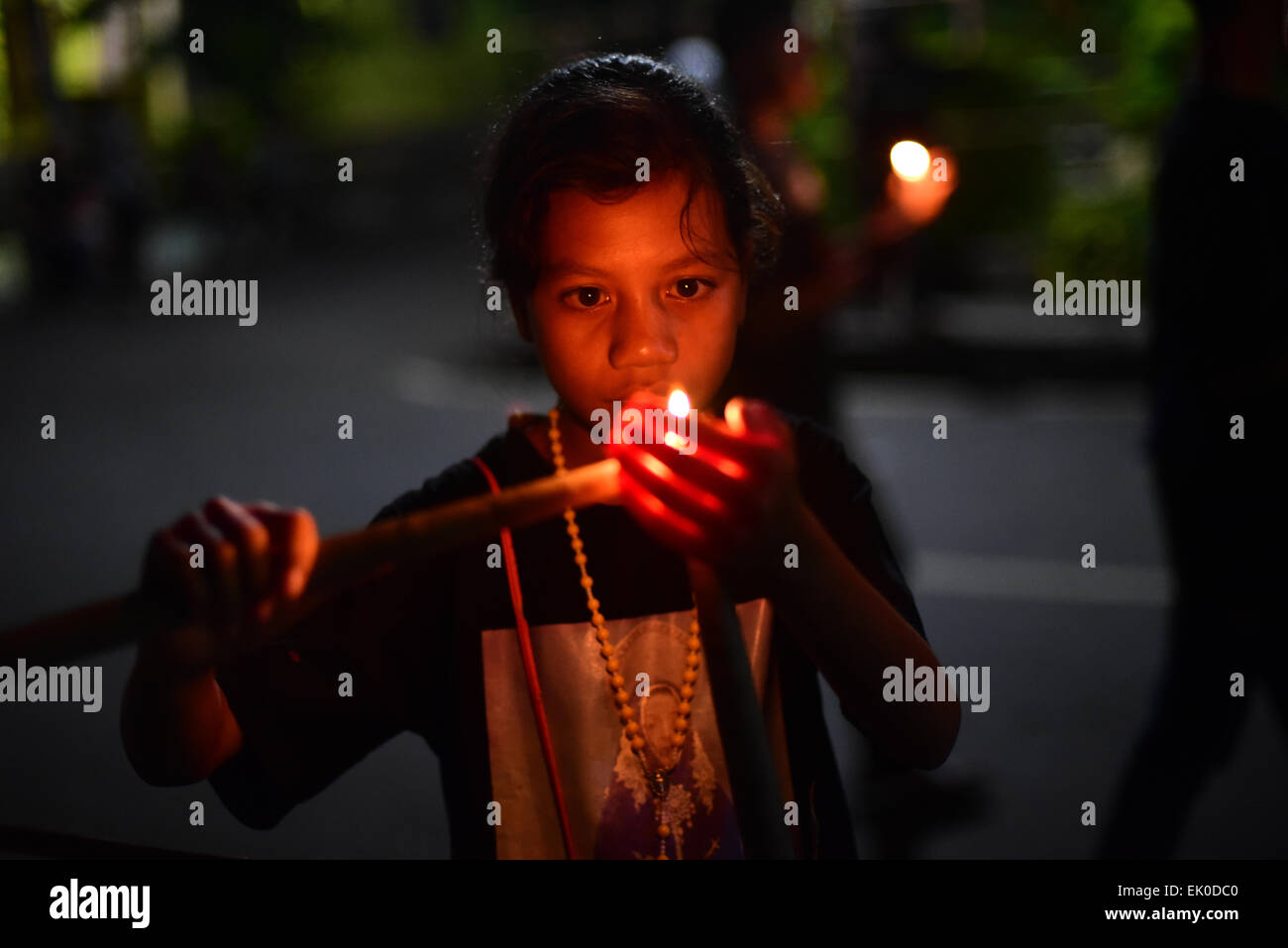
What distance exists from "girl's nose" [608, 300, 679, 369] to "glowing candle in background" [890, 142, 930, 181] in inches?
23.6

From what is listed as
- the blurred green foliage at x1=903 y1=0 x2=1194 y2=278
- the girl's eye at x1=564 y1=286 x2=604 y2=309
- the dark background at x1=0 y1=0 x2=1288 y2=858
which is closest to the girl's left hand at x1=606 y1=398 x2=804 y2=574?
the girl's eye at x1=564 y1=286 x2=604 y2=309

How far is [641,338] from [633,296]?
0.17ft

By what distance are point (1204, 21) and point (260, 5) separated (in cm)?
2191

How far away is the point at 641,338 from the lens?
4.89 feet

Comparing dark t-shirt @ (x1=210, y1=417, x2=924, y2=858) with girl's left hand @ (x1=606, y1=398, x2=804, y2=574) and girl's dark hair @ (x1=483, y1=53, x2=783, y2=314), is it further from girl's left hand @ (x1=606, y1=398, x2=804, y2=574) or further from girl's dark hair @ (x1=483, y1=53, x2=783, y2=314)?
girl's left hand @ (x1=606, y1=398, x2=804, y2=574)

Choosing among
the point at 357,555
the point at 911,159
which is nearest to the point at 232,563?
the point at 357,555

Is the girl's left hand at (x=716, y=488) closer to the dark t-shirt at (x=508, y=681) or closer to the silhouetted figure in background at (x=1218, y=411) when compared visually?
the dark t-shirt at (x=508, y=681)

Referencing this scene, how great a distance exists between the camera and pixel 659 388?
152 centimetres

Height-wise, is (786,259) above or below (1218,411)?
above

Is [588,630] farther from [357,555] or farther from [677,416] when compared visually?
[357,555]

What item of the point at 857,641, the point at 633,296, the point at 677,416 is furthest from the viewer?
the point at 633,296

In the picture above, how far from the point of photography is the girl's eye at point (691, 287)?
5.10 feet

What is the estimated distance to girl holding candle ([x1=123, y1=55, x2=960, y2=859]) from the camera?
152 cm

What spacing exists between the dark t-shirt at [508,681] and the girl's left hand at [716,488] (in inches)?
17.6
